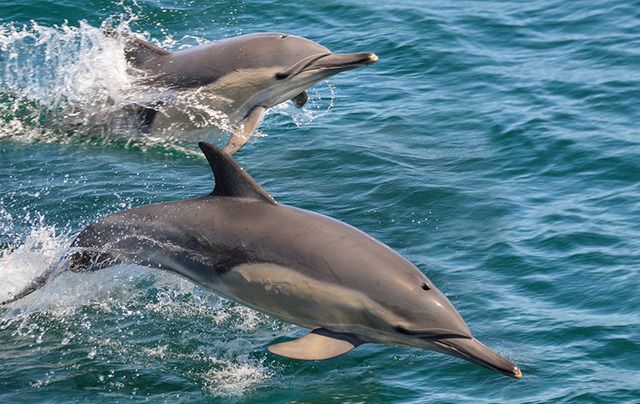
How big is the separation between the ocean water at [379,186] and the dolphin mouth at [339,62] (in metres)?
1.06

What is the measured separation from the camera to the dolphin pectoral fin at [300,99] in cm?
1511

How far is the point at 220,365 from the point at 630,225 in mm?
4604

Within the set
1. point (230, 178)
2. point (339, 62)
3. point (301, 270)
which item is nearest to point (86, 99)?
point (339, 62)

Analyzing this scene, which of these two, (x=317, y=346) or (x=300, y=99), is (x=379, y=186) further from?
(x=317, y=346)

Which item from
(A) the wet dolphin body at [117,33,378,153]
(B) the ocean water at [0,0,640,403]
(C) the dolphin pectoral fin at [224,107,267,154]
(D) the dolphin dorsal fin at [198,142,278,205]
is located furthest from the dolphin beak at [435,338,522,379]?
(A) the wet dolphin body at [117,33,378,153]

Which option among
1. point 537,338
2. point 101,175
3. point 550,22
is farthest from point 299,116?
point 537,338

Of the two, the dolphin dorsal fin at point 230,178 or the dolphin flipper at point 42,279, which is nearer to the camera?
the dolphin dorsal fin at point 230,178

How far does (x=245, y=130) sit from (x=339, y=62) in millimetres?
1292

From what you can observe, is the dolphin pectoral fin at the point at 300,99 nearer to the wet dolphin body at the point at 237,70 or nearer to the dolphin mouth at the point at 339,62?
the wet dolphin body at the point at 237,70

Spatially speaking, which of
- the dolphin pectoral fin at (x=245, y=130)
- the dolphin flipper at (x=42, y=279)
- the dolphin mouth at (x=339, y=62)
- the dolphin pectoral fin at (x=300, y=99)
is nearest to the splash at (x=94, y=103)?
the dolphin pectoral fin at (x=245, y=130)

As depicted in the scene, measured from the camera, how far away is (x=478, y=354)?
29.4ft

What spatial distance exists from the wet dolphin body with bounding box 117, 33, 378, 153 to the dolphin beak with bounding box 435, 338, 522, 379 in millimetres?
5316

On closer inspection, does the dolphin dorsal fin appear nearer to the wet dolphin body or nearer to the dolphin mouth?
the wet dolphin body

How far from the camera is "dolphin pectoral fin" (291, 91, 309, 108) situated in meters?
15.1
